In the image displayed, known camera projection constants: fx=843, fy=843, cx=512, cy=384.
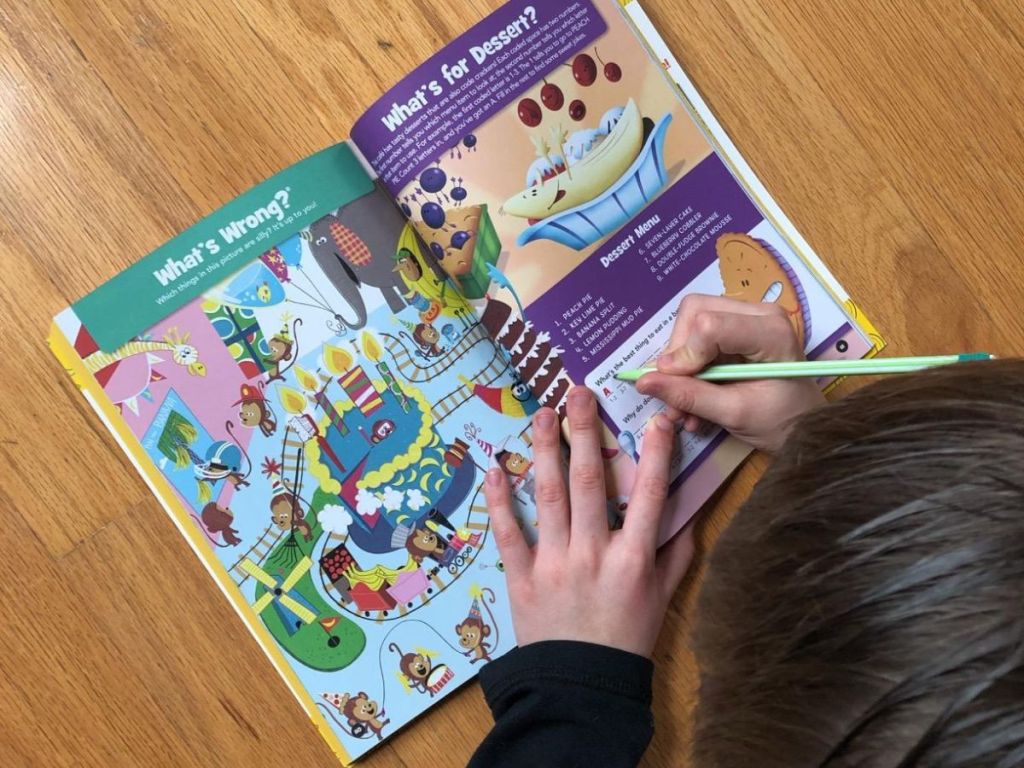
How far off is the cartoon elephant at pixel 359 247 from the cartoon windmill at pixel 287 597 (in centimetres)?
16

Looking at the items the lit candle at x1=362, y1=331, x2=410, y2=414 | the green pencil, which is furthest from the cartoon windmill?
the green pencil

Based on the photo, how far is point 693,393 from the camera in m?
0.51

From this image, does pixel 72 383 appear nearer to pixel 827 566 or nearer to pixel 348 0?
pixel 348 0

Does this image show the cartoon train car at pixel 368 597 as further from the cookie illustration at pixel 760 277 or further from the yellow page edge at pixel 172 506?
the cookie illustration at pixel 760 277

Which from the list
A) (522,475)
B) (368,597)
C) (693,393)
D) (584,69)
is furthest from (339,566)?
(584,69)

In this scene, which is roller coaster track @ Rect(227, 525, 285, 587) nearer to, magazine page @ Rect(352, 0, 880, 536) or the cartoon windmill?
the cartoon windmill

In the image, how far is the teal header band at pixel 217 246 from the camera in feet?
1.67

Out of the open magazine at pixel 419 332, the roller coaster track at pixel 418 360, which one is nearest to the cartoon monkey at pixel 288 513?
the open magazine at pixel 419 332

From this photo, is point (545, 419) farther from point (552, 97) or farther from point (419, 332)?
point (552, 97)

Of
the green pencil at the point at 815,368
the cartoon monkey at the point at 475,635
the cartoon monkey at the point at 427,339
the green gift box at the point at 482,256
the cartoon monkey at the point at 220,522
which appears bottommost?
the cartoon monkey at the point at 475,635

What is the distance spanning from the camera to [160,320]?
510 mm

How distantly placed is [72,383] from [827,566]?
1.43ft

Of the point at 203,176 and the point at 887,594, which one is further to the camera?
the point at 203,176

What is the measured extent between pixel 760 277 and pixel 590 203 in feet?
0.39
